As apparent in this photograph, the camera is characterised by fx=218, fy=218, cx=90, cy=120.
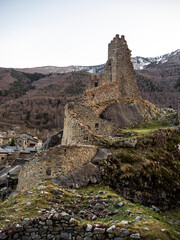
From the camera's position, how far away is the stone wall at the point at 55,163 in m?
10.7

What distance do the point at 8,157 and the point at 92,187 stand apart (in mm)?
49437

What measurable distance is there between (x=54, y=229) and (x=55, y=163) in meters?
4.56

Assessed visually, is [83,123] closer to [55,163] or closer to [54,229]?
[55,163]

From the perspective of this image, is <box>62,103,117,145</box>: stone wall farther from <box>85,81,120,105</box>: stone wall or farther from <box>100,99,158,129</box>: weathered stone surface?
<box>85,81,120,105</box>: stone wall

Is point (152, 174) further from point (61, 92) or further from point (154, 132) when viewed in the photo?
point (61, 92)

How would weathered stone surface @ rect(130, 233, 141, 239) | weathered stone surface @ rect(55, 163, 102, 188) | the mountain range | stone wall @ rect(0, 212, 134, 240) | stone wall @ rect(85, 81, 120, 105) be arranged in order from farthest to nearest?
the mountain range, stone wall @ rect(85, 81, 120, 105), weathered stone surface @ rect(55, 163, 102, 188), stone wall @ rect(0, 212, 134, 240), weathered stone surface @ rect(130, 233, 141, 239)

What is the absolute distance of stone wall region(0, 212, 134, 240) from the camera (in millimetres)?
6148

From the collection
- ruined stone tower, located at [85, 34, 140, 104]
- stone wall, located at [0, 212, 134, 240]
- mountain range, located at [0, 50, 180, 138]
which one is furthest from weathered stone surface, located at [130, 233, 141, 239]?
mountain range, located at [0, 50, 180, 138]

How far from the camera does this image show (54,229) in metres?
6.43

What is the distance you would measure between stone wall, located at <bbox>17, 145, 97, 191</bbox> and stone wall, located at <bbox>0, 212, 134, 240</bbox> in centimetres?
411

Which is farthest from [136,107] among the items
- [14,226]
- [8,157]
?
[8,157]

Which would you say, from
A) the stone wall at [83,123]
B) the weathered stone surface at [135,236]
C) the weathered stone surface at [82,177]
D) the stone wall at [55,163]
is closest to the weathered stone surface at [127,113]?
the stone wall at [83,123]

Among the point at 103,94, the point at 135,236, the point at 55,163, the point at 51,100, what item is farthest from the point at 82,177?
the point at 51,100

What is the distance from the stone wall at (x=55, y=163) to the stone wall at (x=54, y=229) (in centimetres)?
411
